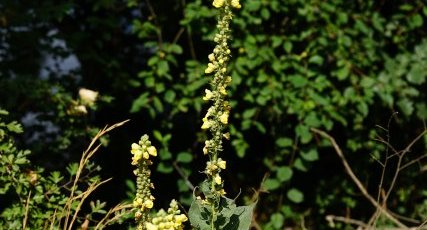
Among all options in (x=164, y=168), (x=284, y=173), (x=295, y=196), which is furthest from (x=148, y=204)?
(x=295, y=196)

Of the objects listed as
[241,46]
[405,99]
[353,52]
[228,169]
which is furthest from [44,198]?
[405,99]

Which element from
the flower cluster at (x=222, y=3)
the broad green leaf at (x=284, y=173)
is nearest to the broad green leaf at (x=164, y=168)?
the broad green leaf at (x=284, y=173)

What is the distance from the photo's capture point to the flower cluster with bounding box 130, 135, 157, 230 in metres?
1.75

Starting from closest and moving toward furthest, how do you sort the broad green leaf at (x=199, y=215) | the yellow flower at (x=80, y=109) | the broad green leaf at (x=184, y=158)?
the broad green leaf at (x=199, y=215)
the yellow flower at (x=80, y=109)
the broad green leaf at (x=184, y=158)

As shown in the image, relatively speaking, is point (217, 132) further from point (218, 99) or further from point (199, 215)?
point (199, 215)

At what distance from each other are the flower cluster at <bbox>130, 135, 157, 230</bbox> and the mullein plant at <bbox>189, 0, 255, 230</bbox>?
0.63 feet

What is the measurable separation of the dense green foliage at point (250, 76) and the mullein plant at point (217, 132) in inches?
66.1

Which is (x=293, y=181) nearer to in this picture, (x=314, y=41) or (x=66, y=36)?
(x=314, y=41)

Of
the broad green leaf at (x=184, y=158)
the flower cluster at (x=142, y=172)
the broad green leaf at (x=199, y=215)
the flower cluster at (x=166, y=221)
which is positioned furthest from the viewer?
the broad green leaf at (x=184, y=158)

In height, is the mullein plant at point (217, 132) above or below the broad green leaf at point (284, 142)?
above

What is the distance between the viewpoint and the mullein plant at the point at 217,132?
183 cm

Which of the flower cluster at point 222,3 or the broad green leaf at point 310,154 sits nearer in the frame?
the flower cluster at point 222,3

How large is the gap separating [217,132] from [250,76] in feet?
6.19

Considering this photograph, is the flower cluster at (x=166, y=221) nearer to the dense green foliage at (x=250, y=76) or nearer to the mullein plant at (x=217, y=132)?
the mullein plant at (x=217, y=132)
